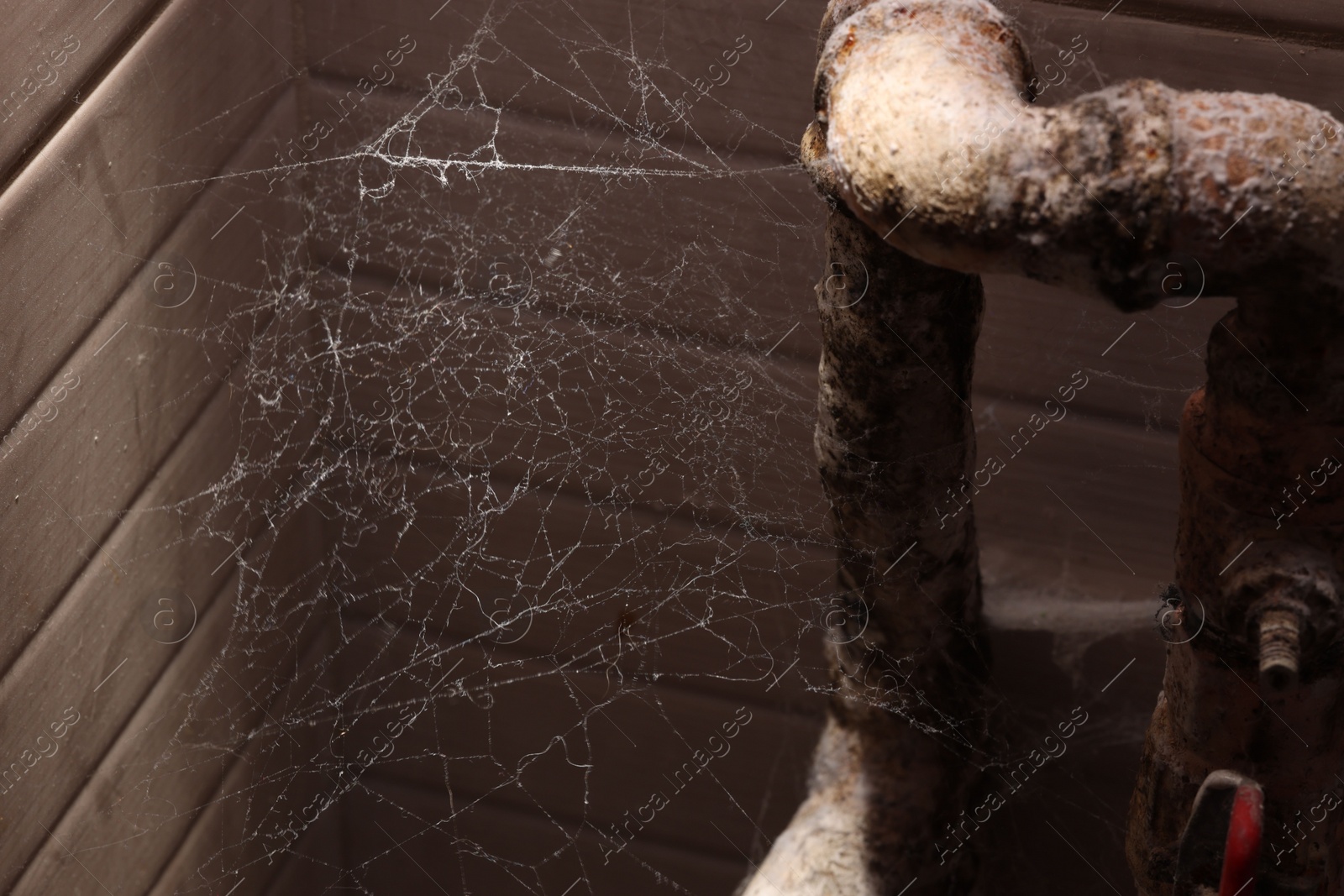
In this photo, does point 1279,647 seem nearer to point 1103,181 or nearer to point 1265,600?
point 1265,600

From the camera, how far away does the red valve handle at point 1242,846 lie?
598mm

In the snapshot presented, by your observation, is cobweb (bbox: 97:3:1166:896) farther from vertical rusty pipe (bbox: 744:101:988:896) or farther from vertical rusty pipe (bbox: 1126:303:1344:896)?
vertical rusty pipe (bbox: 1126:303:1344:896)

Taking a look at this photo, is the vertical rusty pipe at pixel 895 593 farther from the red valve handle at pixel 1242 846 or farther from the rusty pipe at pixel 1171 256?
the red valve handle at pixel 1242 846

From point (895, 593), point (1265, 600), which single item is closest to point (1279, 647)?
point (1265, 600)

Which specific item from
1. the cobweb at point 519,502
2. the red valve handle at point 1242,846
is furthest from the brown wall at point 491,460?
the red valve handle at point 1242,846

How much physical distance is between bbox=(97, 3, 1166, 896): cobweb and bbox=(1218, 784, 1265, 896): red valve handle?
0.32 meters

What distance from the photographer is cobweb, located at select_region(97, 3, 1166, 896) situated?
0.93 metres

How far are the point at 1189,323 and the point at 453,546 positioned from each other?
0.60 metres

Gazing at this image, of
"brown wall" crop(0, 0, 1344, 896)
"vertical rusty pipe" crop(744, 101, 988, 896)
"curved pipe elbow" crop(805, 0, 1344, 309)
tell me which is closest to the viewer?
"curved pipe elbow" crop(805, 0, 1344, 309)

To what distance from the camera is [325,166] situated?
981 millimetres

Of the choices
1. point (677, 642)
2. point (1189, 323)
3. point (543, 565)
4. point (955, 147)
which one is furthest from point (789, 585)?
point (955, 147)

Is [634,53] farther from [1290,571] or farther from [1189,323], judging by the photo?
[1290,571]

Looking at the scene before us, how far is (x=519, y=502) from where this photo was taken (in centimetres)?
101

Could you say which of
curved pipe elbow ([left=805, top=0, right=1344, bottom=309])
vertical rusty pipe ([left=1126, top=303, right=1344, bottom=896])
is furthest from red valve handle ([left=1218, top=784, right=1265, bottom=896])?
curved pipe elbow ([left=805, top=0, right=1344, bottom=309])
